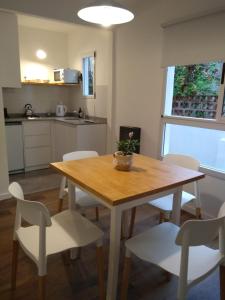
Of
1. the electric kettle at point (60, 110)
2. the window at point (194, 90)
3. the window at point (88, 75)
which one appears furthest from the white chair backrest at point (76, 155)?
the electric kettle at point (60, 110)

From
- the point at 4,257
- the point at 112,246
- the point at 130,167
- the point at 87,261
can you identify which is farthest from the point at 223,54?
the point at 4,257

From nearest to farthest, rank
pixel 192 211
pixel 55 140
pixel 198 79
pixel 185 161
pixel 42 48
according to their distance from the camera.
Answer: pixel 185 161 → pixel 198 79 → pixel 192 211 → pixel 55 140 → pixel 42 48

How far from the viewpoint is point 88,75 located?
4.36 meters

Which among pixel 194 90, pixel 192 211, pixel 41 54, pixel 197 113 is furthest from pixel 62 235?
pixel 41 54

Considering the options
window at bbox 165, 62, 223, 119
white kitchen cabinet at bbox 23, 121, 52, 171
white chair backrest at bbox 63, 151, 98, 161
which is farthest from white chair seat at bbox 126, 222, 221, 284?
white kitchen cabinet at bbox 23, 121, 52, 171

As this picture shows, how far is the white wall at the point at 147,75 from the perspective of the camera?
2.55 m

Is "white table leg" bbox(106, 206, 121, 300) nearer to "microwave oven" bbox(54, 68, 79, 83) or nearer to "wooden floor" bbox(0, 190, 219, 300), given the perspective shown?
"wooden floor" bbox(0, 190, 219, 300)

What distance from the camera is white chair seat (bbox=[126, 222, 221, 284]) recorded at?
1196 millimetres

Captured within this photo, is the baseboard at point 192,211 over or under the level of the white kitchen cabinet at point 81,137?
under

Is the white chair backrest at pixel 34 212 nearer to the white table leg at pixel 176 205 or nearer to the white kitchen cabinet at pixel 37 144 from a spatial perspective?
the white table leg at pixel 176 205

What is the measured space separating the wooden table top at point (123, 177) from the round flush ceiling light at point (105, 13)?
101 cm

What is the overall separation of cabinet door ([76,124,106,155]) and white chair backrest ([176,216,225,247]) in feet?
8.89

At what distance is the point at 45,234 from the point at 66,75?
3.55 meters

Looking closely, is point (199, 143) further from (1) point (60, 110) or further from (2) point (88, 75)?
(1) point (60, 110)
